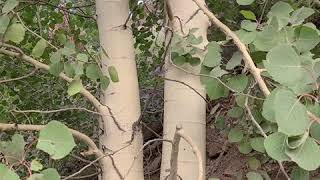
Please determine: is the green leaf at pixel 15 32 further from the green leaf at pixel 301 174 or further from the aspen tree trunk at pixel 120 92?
the green leaf at pixel 301 174

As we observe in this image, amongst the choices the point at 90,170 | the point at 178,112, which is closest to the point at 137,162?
the point at 178,112

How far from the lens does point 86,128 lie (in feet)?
8.66

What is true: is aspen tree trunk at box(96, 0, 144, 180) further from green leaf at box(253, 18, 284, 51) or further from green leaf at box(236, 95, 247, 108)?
green leaf at box(253, 18, 284, 51)

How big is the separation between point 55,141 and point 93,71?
0.52 metres

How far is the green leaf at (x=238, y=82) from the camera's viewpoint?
51.6 inches

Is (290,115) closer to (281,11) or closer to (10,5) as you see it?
(281,11)

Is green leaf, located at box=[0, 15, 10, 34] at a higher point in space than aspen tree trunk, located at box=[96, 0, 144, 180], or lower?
higher

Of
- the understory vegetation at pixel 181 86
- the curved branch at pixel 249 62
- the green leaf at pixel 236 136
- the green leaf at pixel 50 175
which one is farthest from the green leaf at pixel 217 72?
the green leaf at pixel 50 175

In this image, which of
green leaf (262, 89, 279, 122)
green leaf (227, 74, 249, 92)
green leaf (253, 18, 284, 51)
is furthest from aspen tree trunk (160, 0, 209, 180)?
green leaf (262, 89, 279, 122)

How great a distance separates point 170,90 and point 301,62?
28.6 inches

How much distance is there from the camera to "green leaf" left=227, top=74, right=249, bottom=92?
1.31 metres

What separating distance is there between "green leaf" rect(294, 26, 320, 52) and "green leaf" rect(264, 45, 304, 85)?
0.19 meters

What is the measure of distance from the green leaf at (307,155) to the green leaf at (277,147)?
0.6 inches

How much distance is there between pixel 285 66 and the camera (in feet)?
2.85
